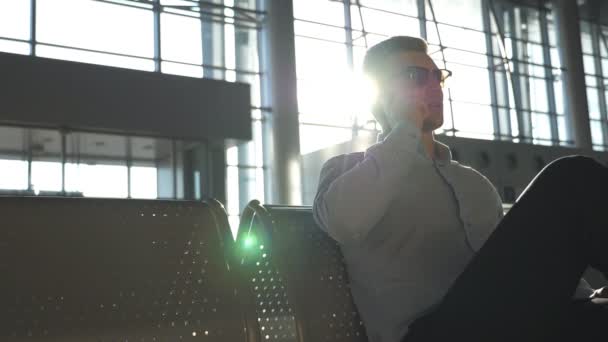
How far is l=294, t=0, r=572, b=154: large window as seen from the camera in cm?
1395

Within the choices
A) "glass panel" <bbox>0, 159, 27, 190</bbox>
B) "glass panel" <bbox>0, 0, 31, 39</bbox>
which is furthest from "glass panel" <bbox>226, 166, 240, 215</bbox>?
"glass panel" <bbox>0, 0, 31, 39</bbox>

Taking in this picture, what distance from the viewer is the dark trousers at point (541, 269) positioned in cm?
149

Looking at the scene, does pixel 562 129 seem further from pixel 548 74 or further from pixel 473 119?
pixel 473 119

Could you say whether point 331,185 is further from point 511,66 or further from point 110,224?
point 511,66

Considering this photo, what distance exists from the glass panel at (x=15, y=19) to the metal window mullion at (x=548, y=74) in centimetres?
1300

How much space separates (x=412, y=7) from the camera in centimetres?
1585

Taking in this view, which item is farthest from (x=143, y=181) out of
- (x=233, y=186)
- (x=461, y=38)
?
(x=461, y=38)

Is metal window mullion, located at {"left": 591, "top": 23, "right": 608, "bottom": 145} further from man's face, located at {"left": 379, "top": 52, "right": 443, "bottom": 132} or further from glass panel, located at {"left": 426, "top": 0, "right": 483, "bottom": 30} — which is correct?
man's face, located at {"left": 379, "top": 52, "right": 443, "bottom": 132}

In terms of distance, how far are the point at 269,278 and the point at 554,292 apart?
690mm

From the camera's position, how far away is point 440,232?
1.90 metres

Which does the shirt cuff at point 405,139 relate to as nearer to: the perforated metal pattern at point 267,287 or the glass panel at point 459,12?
the perforated metal pattern at point 267,287

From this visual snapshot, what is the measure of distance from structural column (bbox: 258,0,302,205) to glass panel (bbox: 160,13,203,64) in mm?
1351

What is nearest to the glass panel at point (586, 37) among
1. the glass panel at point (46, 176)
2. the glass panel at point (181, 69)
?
the glass panel at point (181, 69)

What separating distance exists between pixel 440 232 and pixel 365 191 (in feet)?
0.94
